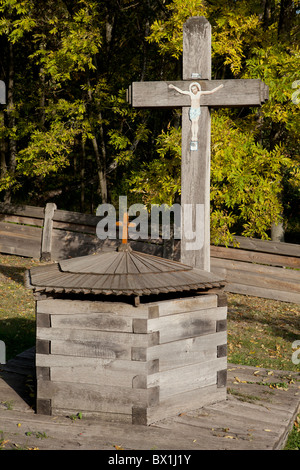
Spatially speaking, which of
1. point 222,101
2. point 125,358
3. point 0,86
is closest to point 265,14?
point 0,86

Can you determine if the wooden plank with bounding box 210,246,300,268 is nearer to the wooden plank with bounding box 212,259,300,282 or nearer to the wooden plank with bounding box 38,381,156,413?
the wooden plank with bounding box 212,259,300,282

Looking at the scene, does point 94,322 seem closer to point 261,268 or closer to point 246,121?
point 246,121

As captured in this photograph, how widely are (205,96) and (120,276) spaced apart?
2.53 metres

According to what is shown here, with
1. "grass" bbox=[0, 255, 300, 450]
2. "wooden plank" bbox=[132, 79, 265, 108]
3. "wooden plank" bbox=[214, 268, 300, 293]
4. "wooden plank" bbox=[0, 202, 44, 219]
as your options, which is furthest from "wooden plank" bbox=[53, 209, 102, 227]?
"wooden plank" bbox=[132, 79, 265, 108]

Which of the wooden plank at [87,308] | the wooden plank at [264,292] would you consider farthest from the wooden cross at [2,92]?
the wooden plank at [87,308]

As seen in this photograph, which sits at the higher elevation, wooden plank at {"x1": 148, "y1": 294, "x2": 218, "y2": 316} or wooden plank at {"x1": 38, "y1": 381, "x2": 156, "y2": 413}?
wooden plank at {"x1": 148, "y1": 294, "x2": 218, "y2": 316}

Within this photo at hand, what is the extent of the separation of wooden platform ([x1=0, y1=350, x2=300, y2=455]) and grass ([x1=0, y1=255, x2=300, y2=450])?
0.35 meters

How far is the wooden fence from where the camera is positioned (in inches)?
453

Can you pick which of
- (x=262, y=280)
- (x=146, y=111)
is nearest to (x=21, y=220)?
(x=146, y=111)

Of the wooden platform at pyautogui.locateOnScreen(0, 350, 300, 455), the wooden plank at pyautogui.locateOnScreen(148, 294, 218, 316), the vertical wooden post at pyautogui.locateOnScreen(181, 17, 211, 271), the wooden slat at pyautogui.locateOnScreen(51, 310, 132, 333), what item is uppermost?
the vertical wooden post at pyautogui.locateOnScreen(181, 17, 211, 271)

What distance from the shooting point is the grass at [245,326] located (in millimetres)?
7598

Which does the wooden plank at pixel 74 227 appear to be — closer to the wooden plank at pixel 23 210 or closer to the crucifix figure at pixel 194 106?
the wooden plank at pixel 23 210

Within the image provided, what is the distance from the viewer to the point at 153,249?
41.3ft

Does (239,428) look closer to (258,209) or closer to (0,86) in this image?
(258,209)
